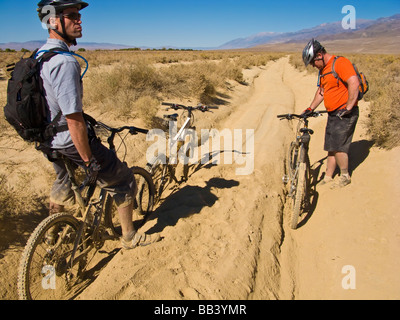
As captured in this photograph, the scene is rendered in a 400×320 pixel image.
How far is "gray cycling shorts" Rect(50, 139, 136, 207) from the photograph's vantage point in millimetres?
2418

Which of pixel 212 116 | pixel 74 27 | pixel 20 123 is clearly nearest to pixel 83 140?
pixel 20 123

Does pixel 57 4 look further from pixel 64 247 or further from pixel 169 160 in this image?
pixel 169 160

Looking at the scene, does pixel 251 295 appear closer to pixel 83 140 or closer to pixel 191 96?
pixel 83 140

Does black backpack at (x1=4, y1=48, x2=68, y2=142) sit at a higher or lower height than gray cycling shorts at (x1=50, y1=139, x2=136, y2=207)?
higher

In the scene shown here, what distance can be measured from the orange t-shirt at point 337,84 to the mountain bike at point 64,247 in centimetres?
325

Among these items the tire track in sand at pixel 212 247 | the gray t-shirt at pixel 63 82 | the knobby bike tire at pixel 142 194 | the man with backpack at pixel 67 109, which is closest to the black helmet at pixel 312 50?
the tire track in sand at pixel 212 247

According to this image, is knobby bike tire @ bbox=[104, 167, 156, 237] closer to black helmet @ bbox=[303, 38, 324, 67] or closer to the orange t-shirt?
black helmet @ bbox=[303, 38, 324, 67]

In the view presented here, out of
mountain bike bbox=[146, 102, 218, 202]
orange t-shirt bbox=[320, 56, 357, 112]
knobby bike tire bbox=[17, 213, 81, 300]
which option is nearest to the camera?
knobby bike tire bbox=[17, 213, 81, 300]

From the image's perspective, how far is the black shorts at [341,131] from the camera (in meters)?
4.16

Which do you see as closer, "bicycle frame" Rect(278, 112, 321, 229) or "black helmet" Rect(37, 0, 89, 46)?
"black helmet" Rect(37, 0, 89, 46)

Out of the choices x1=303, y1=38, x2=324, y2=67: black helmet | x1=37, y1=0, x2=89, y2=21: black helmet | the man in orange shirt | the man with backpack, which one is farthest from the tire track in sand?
x1=37, y1=0, x2=89, y2=21: black helmet

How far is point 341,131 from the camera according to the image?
428 cm

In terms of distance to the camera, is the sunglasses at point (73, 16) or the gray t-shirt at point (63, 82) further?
the sunglasses at point (73, 16)

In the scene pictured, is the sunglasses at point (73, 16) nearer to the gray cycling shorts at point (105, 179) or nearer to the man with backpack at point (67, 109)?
the man with backpack at point (67, 109)
